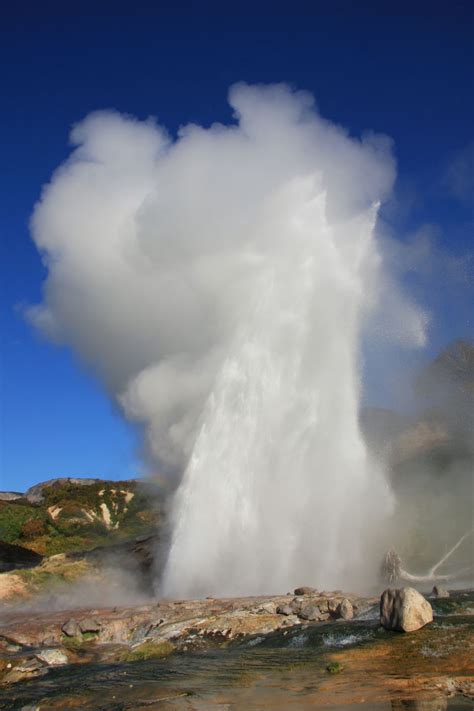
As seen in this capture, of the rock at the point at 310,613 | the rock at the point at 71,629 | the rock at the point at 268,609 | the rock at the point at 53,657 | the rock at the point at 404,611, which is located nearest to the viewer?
the rock at the point at 404,611

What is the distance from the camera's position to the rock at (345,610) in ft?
49.0

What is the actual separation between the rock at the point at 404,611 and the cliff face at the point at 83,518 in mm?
42343

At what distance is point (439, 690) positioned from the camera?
26.8 feet

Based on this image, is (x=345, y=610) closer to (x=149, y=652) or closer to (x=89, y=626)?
(x=149, y=652)

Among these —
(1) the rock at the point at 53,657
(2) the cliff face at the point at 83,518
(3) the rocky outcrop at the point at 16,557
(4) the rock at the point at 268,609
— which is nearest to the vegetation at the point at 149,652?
(1) the rock at the point at 53,657

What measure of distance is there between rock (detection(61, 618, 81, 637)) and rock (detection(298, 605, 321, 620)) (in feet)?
22.6

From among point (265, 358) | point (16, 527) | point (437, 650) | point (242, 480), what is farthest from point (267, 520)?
point (16, 527)

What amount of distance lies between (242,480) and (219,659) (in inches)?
487

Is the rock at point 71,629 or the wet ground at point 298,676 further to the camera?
the rock at point 71,629

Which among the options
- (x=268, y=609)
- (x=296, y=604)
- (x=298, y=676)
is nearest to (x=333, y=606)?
(x=296, y=604)

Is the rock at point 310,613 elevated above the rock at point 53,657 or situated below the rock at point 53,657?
above

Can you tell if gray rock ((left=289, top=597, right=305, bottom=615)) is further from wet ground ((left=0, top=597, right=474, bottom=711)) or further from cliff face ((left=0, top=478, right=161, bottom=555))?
cliff face ((left=0, top=478, right=161, bottom=555))

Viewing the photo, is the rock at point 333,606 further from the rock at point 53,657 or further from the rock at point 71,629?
the rock at point 71,629

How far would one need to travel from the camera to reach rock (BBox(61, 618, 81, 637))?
16.9m
